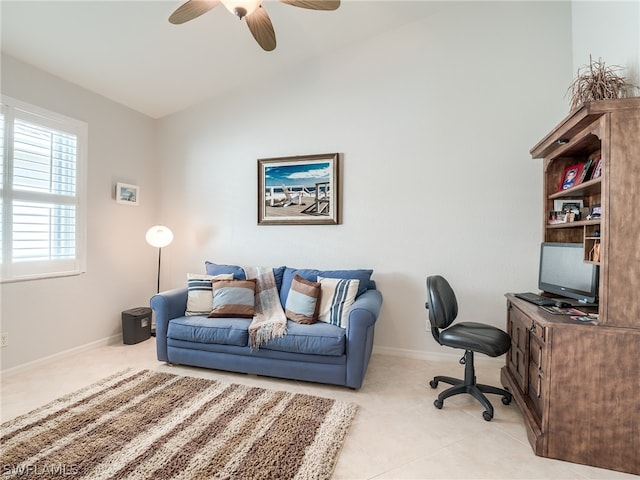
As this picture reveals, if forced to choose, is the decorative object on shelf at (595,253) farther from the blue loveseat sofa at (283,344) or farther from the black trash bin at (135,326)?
the black trash bin at (135,326)

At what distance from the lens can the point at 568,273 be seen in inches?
93.7

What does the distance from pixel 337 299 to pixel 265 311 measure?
712 millimetres

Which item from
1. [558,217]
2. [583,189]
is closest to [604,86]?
[583,189]

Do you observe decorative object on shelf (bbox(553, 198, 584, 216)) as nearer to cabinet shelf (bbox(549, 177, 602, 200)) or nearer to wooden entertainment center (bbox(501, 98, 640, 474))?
cabinet shelf (bbox(549, 177, 602, 200))

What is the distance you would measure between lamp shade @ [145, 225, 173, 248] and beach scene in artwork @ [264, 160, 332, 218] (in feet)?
4.00

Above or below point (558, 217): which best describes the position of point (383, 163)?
above

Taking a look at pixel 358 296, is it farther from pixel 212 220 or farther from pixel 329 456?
pixel 212 220

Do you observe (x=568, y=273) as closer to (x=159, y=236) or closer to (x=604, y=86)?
(x=604, y=86)

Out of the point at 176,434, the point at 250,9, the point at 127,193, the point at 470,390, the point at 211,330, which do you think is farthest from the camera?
the point at 127,193

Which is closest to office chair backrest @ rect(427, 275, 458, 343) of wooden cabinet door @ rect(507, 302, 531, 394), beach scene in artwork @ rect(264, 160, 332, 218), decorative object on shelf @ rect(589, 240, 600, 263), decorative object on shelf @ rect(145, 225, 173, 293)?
wooden cabinet door @ rect(507, 302, 531, 394)

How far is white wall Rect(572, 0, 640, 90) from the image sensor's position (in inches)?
79.5

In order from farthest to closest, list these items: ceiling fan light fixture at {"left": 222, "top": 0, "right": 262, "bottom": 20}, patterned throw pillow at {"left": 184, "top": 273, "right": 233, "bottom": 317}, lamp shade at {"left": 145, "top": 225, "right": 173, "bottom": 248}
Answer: lamp shade at {"left": 145, "top": 225, "right": 173, "bottom": 248} → patterned throw pillow at {"left": 184, "top": 273, "right": 233, "bottom": 317} → ceiling fan light fixture at {"left": 222, "top": 0, "right": 262, "bottom": 20}

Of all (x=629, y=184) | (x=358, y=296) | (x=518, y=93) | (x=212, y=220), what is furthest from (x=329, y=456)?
(x=518, y=93)

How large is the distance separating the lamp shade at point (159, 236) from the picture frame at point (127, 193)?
39cm
